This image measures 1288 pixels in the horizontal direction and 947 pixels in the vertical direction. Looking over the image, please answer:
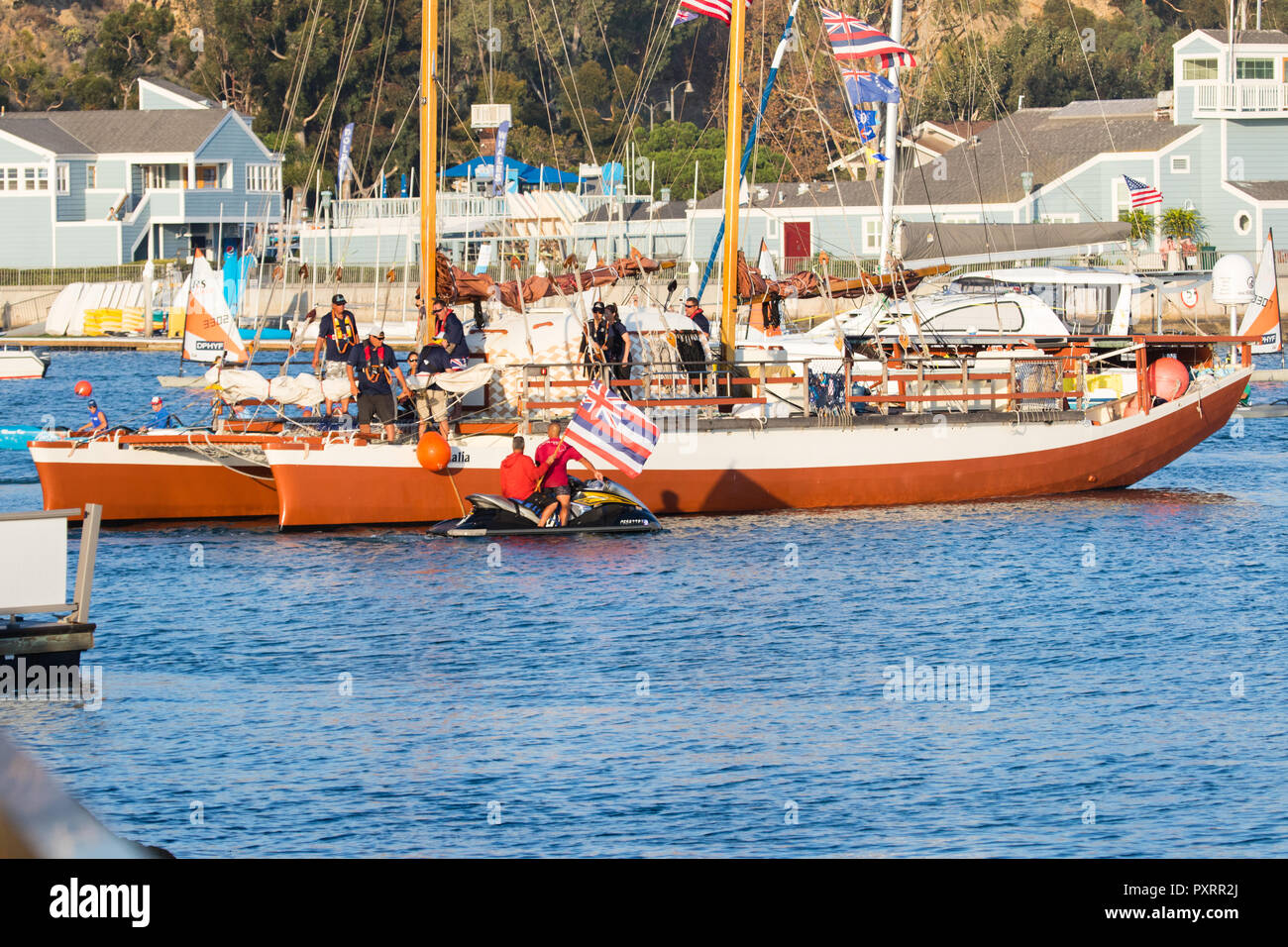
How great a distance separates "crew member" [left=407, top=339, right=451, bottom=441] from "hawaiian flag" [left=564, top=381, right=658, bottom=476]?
10.1 ft

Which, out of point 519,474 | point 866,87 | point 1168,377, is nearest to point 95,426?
point 519,474

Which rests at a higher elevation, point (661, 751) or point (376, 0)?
Result: point (376, 0)

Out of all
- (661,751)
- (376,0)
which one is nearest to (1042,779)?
(661,751)

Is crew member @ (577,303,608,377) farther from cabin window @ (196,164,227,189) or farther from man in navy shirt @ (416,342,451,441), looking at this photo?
cabin window @ (196,164,227,189)

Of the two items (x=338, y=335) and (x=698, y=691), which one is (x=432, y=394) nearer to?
(x=338, y=335)

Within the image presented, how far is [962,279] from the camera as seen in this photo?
146ft

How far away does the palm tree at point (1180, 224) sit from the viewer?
236 feet

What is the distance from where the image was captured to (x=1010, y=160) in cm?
7581
